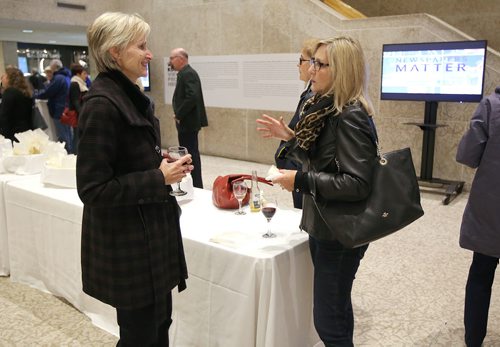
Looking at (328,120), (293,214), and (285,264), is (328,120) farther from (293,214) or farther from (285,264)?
(293,214)

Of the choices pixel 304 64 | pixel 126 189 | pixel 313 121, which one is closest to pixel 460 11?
pixel 304 64

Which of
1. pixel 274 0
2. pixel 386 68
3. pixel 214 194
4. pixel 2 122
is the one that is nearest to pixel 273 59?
pixel 274 0

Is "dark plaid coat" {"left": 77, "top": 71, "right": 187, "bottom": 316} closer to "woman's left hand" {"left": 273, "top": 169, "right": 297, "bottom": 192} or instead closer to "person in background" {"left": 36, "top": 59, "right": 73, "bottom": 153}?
"woman's left hand" {"left": 273, "top": 169, "right": 297, "bottom": 192}

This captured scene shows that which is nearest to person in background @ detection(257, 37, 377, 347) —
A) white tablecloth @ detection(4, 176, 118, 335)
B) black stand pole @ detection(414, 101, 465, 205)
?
white tablecloth @ detection(4, 176, 118, 335)

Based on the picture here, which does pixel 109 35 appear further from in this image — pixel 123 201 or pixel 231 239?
pixel 231 239

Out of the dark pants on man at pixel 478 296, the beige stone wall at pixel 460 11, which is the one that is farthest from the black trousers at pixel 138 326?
the beige stone wall at pixel 460 11

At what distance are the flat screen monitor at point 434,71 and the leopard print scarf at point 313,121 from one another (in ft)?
13.1

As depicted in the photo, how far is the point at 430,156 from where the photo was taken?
18.7 ft

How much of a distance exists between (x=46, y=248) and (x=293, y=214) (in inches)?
63.2

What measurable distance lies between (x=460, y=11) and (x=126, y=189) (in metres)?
8.12

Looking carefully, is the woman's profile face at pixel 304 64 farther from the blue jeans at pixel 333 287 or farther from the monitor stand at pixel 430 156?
the monitor stand at pixel 430 156

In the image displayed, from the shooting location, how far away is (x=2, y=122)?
216 inches

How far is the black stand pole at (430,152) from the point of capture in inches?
217

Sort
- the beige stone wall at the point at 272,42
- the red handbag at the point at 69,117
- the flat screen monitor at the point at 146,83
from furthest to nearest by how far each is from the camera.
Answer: the flat screen monitor at the point at 146,83
the red handbag at the point at 69,117
the beige stone wall at the point at 272,42
